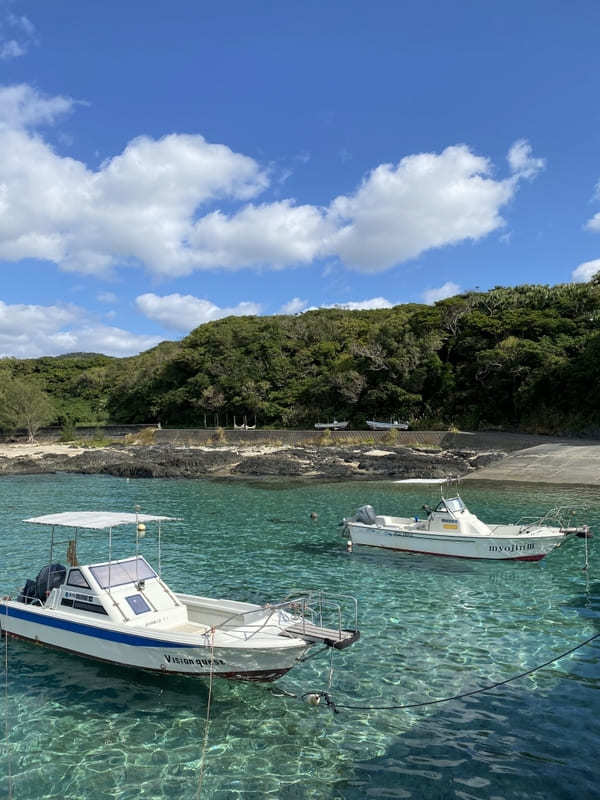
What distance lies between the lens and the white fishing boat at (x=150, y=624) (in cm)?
995

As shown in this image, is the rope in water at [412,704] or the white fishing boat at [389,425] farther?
the white fishing boat at [389,425]

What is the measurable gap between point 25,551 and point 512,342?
1999 inches

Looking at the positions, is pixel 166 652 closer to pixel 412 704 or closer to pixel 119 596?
pixel 119 596

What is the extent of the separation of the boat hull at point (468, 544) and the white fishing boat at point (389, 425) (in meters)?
36.1

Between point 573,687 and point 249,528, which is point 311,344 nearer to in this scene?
point 249,528

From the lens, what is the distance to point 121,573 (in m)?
12.2

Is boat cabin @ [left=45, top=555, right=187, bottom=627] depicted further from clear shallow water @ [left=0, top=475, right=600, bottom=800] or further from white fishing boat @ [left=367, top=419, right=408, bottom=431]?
white fishing boat @ [left=367, top=419, right=408, bottom=431]

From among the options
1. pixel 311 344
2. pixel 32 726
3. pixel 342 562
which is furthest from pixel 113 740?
pixel 311 344

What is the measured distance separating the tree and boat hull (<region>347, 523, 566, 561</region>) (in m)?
63.1

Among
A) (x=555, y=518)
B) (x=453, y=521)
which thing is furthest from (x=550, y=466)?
(x=453, y=521)

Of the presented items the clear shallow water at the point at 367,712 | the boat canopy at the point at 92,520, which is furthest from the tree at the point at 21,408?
the boat canopy at the point at 92,520

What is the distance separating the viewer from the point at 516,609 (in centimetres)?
1448

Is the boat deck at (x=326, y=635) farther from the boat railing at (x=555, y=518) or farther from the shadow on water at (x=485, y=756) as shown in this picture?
the boat railing at (x=555, y=518)

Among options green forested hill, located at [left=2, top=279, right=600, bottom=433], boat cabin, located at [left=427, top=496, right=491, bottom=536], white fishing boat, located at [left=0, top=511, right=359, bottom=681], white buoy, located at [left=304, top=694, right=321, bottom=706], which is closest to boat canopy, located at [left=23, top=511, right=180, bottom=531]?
white fishing boat, located at [left=0, top=511, right=359, bottom=681]
